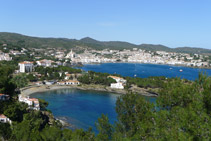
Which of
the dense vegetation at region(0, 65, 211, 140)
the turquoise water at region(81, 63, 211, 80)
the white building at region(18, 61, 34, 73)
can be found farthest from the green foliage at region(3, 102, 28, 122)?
the turquoise water at region(81, 63, 211, 80)

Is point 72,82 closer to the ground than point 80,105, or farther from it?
farther from it

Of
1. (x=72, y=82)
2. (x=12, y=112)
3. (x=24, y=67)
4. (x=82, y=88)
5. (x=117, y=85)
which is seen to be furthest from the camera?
(x=24, y=67)

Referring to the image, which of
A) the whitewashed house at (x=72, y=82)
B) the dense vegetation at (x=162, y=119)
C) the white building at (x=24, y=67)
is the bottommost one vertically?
the whitewashed house at (x=72, y=82)

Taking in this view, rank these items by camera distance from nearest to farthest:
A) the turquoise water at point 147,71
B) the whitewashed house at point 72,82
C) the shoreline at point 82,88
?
the shoreline at point 82,88 → the whitewashed house at point 72,82 → the turquoise water at point 147,71

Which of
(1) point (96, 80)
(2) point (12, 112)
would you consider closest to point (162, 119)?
(2) point (12, 112)

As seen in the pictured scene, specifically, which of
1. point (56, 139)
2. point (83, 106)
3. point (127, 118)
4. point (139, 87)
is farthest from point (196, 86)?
point (139, 87)

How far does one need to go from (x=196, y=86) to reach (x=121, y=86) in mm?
21332

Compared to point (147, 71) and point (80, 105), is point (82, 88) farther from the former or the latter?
point (147, 71)

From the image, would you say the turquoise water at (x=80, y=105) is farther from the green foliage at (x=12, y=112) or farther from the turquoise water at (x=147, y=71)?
the turquoise water at (x=147, y=71)

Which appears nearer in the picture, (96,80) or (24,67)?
(96,80)

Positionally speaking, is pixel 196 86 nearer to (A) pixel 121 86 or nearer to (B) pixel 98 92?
(B) pixel 98 92

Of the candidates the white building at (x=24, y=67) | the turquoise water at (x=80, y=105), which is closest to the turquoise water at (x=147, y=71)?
the white building at (x=24, y=67)

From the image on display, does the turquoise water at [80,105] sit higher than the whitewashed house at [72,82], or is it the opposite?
the whitewashed house at [72,82]

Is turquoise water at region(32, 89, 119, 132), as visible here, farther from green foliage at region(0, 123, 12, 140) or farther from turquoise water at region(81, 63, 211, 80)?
turquoise water at region(81, 63, 211, 80)
